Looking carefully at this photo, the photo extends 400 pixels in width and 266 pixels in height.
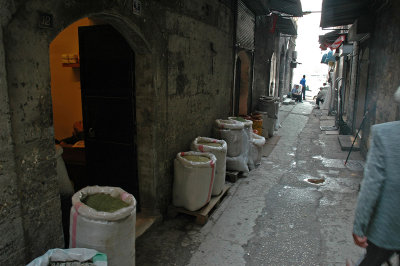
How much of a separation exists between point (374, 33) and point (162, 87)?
6.16 m

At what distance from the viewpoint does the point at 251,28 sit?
28.7 feet

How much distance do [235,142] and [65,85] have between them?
3.71 metres

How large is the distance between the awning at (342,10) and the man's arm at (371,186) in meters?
6.42

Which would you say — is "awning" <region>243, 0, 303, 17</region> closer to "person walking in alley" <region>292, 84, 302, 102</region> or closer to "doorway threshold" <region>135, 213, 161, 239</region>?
"doorway threshold" <region>135, 213, 161, 239</region>

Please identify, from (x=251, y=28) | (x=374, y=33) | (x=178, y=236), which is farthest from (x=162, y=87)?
(x=374, y=33)

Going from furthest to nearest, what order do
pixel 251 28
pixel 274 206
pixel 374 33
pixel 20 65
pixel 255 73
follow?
pixel 255 73, pixel 251 28, pixel 374 33, pixel 274 206, pixel 20 65

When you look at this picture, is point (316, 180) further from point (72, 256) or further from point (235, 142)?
point (72, 256)

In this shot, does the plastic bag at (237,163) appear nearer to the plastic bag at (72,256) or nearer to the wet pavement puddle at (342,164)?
the wet pavement puddle at (342,164)

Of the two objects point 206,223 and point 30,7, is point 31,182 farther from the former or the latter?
point 206,223

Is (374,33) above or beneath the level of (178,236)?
above

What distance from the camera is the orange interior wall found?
5961 millimetres

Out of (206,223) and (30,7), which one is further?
(206,223)

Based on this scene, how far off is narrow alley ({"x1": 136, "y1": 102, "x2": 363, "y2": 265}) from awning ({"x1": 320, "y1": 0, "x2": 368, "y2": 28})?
3921mm

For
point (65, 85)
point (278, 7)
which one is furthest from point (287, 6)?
point (65, 85)
